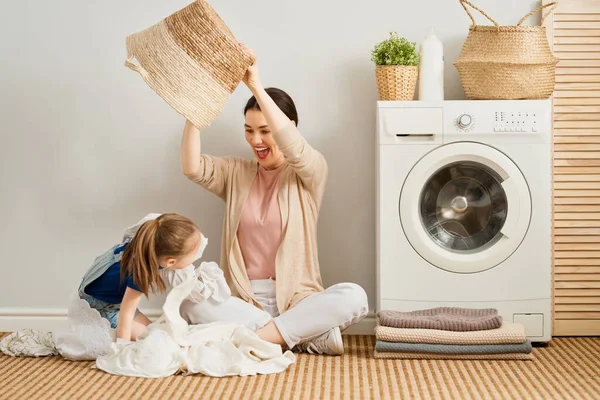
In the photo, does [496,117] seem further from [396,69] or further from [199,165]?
[199,165]

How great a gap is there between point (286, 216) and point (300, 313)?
362 mm

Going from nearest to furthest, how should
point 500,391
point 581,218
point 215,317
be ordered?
point 500,391
point 215,317
point 581,218

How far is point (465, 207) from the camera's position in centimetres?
260

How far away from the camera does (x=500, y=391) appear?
1975mm

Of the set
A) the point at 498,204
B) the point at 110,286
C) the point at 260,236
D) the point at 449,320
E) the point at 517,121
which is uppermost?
the point at 517,121

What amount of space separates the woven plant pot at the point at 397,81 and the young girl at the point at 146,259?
870mm

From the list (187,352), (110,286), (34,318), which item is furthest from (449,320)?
(34,318)

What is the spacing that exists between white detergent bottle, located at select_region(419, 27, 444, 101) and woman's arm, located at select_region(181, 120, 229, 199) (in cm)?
75

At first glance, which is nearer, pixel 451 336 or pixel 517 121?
pixel 451 336

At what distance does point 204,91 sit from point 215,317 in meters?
0.72

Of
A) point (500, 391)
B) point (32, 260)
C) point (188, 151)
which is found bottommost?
point (500, 391)

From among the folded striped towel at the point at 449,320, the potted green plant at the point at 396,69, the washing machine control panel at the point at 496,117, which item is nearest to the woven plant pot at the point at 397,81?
the potted green plant at the point at 396,69

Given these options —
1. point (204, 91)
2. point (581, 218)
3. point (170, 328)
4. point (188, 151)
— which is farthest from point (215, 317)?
point (581, 218)

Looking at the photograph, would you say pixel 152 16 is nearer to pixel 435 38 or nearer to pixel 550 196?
pixel 435 38
